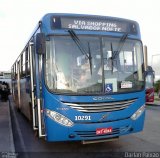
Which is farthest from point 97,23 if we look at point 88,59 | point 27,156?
point 27,156

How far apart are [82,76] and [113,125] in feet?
4.34

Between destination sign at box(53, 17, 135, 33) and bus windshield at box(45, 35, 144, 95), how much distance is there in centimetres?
28

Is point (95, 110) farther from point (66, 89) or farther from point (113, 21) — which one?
point (113, 21)

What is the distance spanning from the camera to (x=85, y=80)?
7.26 m

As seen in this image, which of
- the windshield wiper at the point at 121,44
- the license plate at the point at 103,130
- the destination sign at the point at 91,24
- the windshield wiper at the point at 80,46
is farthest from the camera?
the windshield wiper at the point at 121,44

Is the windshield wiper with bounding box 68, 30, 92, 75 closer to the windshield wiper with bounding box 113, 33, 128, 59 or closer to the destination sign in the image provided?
the destination sign

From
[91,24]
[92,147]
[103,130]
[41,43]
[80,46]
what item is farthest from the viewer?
[92,147]

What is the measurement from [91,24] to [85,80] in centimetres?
142

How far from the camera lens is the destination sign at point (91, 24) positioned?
24.7 feet

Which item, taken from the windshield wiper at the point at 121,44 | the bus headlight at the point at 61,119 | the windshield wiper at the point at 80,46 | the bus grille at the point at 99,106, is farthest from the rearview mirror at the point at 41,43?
the windshield wiper at the point at 121,44

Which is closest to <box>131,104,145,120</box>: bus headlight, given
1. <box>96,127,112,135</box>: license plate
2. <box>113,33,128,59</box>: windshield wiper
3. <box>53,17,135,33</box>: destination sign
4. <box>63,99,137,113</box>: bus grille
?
<box>63,99,137,113</box>: bus grille

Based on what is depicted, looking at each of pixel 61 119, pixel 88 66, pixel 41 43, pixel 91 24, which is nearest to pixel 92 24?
pixel 91 24

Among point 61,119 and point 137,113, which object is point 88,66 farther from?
point 137,113

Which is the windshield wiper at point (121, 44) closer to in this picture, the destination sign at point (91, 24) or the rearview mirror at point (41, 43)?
the destination sign at point (91, 24)
